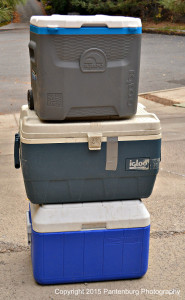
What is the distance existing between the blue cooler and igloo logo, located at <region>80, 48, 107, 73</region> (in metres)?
0.92

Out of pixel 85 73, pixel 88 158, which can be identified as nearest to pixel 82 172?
pixel 88 158

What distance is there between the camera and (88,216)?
3.01m

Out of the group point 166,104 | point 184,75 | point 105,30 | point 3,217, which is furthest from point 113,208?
point 184,75

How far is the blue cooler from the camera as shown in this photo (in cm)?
299

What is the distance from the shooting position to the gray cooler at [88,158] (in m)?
2.85

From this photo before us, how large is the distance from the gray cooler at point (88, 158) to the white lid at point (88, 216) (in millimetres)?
55

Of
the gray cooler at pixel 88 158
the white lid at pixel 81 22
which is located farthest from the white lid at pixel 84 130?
the white lid at pixel 81 22

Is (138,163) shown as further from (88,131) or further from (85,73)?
(85,73)

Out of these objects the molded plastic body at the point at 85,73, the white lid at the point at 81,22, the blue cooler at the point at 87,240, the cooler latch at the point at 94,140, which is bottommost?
the blue cooler at the point at 87,240

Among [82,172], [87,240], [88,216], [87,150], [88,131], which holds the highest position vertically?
[88,131]

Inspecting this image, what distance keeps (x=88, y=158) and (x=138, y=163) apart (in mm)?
338

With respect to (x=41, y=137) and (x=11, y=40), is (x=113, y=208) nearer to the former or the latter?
(x=41, y=137)

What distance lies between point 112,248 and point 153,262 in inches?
21.2

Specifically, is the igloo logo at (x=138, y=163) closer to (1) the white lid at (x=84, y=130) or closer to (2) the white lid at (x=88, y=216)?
(1) the white lid at (x=84, y=130)
